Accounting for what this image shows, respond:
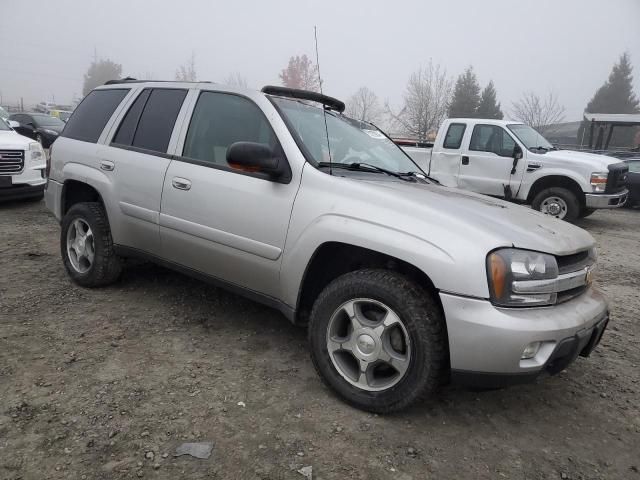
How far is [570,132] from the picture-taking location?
4681 centimetres

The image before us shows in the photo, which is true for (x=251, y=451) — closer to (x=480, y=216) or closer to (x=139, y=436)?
(x=139, y=436)

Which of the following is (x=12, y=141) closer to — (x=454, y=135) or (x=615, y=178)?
(x=454, y=135)

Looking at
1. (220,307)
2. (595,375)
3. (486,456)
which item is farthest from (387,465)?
(220,307)

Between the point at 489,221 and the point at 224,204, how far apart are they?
1559mm

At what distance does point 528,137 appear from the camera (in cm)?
888

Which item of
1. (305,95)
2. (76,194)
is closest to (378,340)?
(305,95)

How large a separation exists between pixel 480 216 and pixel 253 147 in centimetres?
128

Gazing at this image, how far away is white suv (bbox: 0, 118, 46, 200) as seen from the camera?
273 inches

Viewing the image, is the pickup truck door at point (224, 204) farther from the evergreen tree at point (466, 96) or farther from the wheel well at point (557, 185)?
the evergreen tree at point (466, 96)

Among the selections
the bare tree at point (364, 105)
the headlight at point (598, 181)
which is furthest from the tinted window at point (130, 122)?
the bare tree at point (364, 105)

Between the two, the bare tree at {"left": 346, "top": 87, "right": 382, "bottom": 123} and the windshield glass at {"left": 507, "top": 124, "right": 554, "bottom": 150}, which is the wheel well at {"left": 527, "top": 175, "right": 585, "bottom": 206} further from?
the bare tree at {"left": 346, "top": 87, "right": 382, "bottom": 123}

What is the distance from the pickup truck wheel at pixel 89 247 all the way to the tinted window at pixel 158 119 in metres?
0.72

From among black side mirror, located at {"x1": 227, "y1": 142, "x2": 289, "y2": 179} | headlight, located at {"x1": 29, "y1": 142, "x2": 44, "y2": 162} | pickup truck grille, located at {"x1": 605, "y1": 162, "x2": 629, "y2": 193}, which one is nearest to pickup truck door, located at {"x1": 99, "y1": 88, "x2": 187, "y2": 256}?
black side mirror, located at {"x1": 227, "y1": 142, "x2": 289, "y2": 179}

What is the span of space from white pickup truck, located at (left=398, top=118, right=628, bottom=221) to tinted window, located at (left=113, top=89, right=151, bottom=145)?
546 cm
